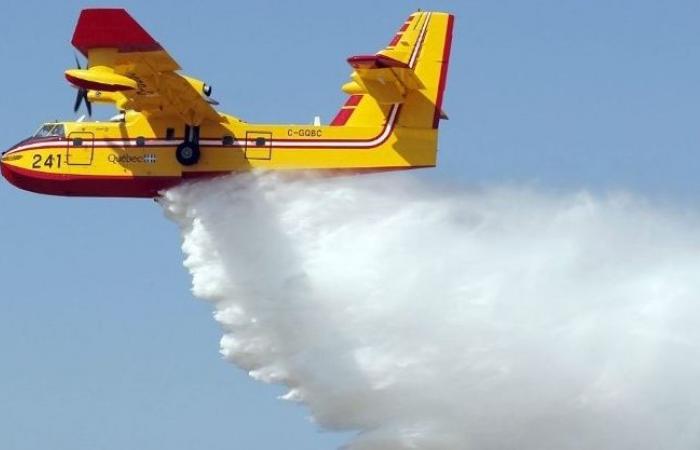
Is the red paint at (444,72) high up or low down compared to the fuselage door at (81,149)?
up

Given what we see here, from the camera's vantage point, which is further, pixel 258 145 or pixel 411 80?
pixel 258 145

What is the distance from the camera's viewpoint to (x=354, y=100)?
3881cm

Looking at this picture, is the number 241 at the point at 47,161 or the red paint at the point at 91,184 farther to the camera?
the number 241 at the point at 47,161

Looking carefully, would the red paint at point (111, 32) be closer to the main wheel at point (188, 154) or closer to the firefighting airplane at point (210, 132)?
the firefighting airplane at point (210, 132)

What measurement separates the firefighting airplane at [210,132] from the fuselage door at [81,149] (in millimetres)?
20

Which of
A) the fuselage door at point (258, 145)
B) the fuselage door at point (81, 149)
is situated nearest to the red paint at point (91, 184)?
the fuselage door at point (81, 149)

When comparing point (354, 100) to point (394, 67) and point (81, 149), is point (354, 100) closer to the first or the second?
point (394, 67)

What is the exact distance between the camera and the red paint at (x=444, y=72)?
37438 mm

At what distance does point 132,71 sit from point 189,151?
220cm

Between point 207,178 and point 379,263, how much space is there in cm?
389

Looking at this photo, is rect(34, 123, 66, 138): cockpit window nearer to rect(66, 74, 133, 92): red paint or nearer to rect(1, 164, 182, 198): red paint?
rect(1, 164, 182, 198): red paint

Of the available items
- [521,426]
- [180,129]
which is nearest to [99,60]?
[180,129]

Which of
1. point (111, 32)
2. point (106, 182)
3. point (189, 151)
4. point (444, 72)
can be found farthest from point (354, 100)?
point (111, 32)

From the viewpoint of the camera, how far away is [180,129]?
38.3 meters
